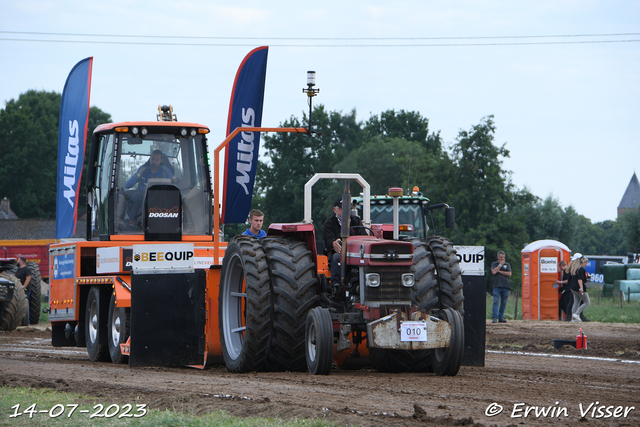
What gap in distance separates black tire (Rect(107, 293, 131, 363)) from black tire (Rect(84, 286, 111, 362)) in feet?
0.73

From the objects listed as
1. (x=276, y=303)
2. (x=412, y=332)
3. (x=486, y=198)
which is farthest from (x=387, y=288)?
(x=486, y=198)

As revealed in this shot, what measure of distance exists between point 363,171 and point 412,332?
190 ft

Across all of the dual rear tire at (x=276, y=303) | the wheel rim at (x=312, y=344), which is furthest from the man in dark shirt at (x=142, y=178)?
the wheel rim at (x=312, y=344)

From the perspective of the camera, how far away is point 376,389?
24.1 feet

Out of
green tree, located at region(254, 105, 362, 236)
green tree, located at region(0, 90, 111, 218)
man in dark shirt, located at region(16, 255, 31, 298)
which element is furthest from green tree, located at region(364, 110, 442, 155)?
man in dark shirt, located at region(16, 255, 31, 298)

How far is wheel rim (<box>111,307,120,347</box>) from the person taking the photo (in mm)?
11172

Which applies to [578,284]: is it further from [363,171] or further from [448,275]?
[363,171]

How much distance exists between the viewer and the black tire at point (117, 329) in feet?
35.1

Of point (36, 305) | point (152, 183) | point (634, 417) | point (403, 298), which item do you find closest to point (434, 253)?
point (403, 298)

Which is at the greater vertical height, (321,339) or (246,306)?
(246,306)

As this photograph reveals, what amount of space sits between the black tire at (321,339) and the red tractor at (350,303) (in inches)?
0.4

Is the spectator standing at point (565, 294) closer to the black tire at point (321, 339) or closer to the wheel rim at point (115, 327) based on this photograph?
the wheel rim at point (115, 327)

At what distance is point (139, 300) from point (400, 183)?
59.6 m

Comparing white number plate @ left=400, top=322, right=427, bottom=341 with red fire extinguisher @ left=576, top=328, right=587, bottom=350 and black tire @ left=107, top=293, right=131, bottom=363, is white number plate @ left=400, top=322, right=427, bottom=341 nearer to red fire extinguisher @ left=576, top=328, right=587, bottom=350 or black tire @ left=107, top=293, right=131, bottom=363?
black tire @ left=107, top=293, right=131, bottom=363
